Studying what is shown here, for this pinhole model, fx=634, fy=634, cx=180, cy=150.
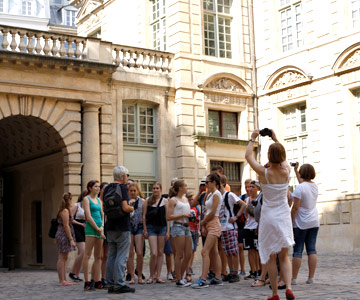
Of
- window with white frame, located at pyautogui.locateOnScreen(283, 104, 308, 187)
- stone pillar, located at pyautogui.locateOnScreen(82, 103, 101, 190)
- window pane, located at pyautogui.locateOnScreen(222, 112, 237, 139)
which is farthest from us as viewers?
window pane, located at pyautogui.locateOnScreen(222, 112, 237, 139)

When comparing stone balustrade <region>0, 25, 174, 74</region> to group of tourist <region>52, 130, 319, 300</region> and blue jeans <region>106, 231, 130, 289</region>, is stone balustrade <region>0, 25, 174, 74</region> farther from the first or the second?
blue jeans <region>106, 231, 130, 289</region>

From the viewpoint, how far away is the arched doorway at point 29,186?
1920cm

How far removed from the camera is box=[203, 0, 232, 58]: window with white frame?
69.9 ft

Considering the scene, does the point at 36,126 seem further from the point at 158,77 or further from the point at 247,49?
the point at 247,49

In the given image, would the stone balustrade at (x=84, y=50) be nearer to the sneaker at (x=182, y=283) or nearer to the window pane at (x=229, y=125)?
the window pane at (x=229, y=125)

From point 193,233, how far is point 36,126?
8.41m

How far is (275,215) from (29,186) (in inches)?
611

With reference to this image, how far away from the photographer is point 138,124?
1984 centimetres

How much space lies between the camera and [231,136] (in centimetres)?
2144

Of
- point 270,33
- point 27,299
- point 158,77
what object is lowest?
point 27,299

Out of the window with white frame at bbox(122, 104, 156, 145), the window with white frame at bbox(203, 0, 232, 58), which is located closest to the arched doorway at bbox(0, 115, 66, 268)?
the window with white frame at bbox(122, 104, 156, 145)

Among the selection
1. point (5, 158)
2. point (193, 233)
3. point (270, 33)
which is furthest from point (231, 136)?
point (193, 233)

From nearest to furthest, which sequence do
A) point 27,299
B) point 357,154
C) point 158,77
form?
point 27,299, point 357,154, point 158,77

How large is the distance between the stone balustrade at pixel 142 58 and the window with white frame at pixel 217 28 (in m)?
1.68
